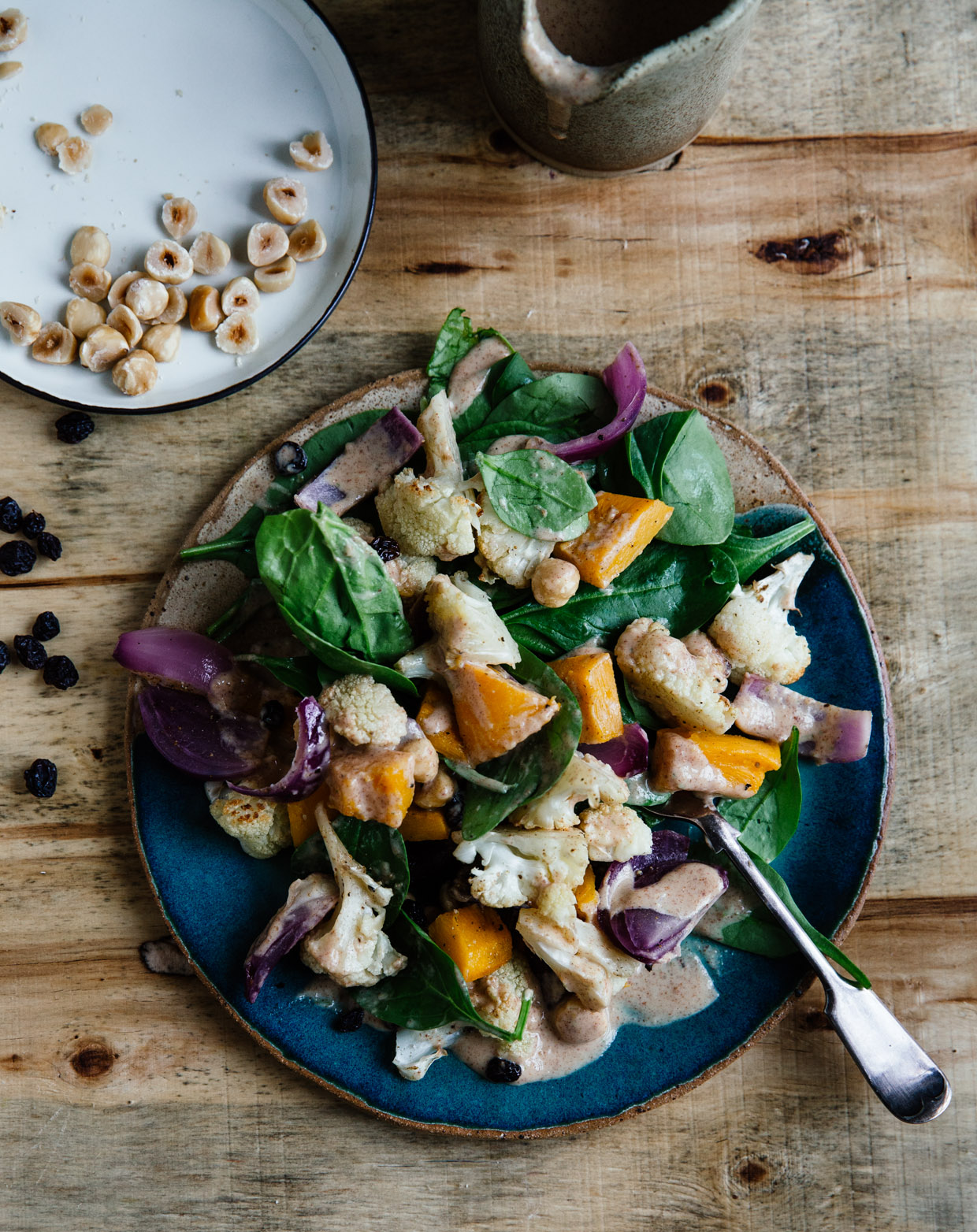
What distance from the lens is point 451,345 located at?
1728 mm

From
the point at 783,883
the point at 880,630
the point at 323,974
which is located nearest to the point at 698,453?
the point at 880,630

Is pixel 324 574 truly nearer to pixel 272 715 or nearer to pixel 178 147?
pixel 272 715

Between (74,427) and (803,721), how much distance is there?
4.89 ft

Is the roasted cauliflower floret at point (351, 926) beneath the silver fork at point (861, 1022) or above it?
above

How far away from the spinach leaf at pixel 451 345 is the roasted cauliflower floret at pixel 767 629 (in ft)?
2.19

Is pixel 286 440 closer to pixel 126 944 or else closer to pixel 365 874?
pixel 365 874

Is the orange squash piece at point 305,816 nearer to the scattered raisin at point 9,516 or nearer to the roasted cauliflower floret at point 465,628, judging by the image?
the roasted cauliflower floret at point 465,628

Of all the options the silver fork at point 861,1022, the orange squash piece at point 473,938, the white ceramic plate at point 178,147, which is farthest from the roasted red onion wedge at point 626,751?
the white ceramic plate at point 178,147

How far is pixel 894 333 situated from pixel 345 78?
1194mm

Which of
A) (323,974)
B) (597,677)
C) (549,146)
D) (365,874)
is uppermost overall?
(549,146)

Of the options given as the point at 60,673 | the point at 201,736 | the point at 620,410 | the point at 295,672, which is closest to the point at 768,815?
the point at 620,410

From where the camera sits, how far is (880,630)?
1.87m

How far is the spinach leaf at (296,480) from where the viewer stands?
1.69 meters

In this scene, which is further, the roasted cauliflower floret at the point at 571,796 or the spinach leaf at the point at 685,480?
the spinach leaf at the point at 685,480
